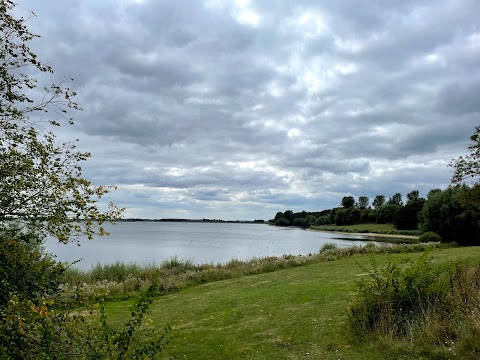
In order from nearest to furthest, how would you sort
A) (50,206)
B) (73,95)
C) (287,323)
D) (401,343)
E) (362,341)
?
(50,206) < (73,95) < (401,343) < (362,341) < (287,323)

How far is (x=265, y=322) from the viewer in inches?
403

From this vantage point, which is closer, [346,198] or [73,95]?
[73,95]

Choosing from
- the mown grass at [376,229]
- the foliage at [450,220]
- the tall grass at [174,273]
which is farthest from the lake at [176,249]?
the mown grass at [376,229]

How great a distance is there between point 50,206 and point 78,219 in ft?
1.29

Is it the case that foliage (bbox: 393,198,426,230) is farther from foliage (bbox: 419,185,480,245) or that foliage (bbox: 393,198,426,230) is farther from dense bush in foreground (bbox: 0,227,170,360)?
dense bush in foreground (bbox: 0,227,170,360)

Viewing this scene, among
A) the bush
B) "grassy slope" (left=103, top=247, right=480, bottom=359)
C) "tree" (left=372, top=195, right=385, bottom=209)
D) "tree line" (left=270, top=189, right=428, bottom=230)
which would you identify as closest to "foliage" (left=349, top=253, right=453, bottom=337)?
"grassy slope" (left=103, top=247, right=480, bottom=359)

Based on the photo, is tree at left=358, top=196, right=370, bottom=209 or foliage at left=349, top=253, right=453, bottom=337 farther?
tree at left=358, top=196, right=370, bottom=209

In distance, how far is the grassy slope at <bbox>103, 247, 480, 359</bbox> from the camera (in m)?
8.02

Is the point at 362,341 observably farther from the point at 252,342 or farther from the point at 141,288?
the point at 141,288

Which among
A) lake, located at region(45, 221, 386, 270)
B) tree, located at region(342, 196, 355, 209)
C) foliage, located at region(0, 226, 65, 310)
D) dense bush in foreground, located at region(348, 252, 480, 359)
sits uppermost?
tree, located at region(342, 196, 355, 209)

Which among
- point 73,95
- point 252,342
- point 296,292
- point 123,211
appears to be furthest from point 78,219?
point 296,292

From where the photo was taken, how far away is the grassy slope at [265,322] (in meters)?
8.02

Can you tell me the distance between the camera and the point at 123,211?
19.6 feet

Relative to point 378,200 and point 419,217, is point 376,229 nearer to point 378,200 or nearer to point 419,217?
point 378,200
